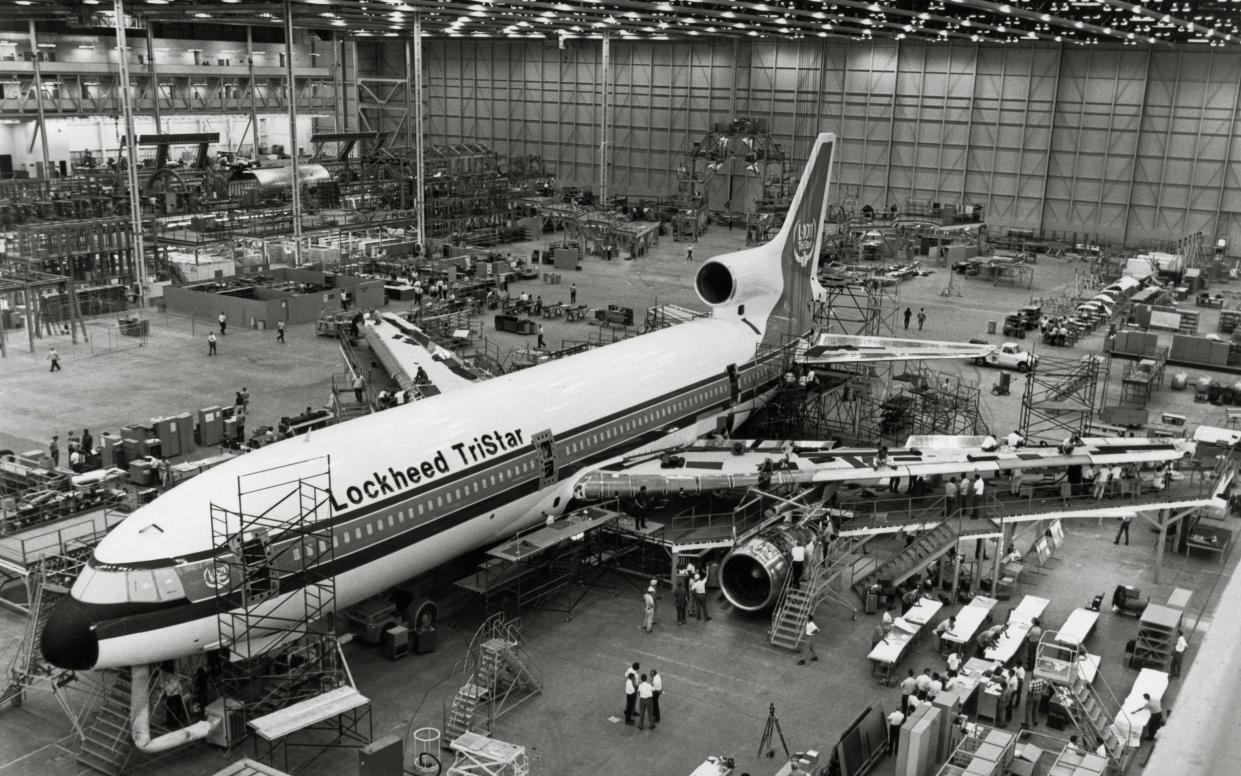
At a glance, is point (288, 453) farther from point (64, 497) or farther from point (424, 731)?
point (64, 497)

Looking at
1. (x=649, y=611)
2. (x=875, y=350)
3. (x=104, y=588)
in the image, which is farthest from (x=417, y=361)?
(x=104, y=588)

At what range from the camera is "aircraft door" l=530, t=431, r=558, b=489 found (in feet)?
99.6

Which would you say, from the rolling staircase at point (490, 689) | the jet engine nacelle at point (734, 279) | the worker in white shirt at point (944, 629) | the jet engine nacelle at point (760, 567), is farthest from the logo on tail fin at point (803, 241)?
the rolling staircase at point (490, 689)

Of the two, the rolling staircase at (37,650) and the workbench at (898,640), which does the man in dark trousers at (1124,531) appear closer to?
the workbench at (898,640)

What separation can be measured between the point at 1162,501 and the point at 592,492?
1691cm

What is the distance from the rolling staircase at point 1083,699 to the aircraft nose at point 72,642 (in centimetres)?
2003

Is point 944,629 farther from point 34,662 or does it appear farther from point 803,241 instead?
point 803,241

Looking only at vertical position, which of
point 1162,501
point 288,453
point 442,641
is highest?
point 288,453

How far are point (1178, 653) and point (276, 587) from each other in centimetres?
2150

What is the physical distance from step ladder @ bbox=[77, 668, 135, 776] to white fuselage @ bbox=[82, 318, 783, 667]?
1999mm

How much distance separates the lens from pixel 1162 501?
3331 cm

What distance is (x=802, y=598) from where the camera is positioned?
96.0 ft

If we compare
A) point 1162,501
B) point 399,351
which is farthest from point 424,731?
point 399,351

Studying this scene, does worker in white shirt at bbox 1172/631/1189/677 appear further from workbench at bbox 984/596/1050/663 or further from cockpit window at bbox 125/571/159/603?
cockpit window at bbox 125/571/159/603
